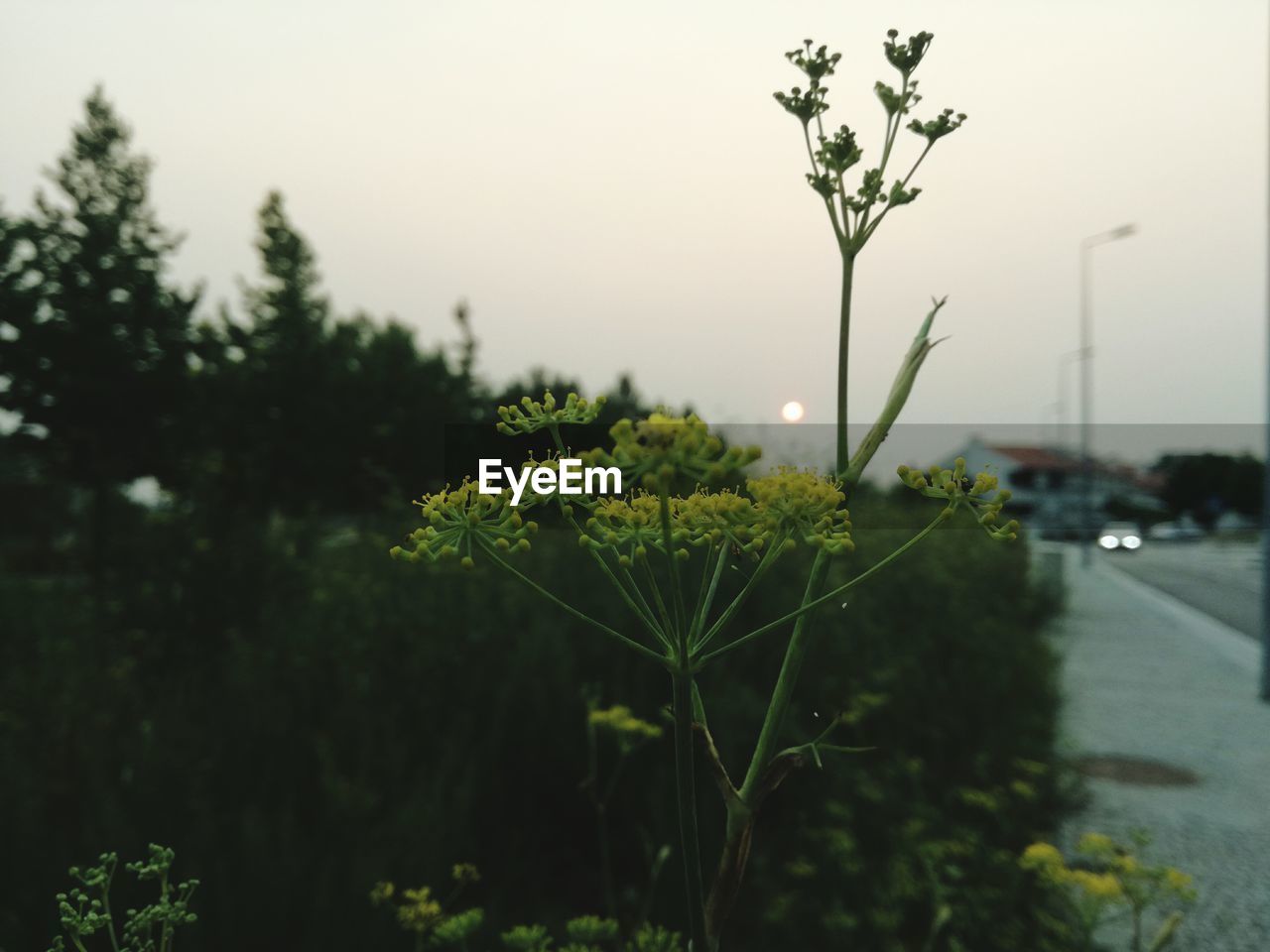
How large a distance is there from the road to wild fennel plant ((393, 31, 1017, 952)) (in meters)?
18.3

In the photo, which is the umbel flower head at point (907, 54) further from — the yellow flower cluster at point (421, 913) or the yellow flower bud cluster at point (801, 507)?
the yellow flower cluster at point (421, 913)

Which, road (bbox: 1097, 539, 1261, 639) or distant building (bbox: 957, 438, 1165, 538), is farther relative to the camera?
distant building (bbox: 957, 438, 1165, 538)

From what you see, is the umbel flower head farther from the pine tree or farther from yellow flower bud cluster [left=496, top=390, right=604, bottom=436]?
the pine tree

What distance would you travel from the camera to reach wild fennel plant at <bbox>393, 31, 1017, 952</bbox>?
0.60 m

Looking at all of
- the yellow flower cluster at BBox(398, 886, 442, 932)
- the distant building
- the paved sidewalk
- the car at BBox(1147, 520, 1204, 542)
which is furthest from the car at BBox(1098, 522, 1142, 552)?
the yellow flower cluster at BBox(398, 886, 442, 932)

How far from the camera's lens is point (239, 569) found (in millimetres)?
6516


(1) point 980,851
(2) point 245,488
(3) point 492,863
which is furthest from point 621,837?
(2) point 245,488

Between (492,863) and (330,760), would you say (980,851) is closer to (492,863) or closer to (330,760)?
(492,863)

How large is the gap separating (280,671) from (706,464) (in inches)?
165

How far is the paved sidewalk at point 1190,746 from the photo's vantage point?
18.0 ft

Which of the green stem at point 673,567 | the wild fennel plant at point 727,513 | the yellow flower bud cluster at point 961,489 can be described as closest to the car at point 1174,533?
the yellow flower bud cluster at point 961,489

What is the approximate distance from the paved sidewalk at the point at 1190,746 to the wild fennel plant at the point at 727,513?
546 cm

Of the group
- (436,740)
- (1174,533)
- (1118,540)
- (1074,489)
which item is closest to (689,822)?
(436,740)

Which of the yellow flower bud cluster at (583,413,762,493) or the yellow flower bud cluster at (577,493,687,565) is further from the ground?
the yellow flower bud cluster at (583,413,762,493)
